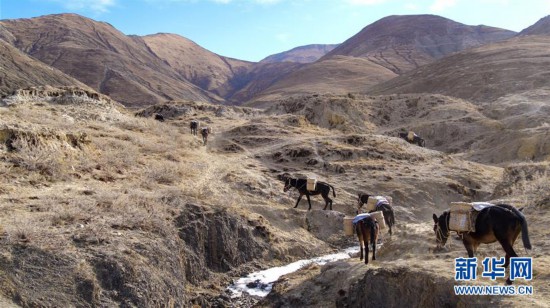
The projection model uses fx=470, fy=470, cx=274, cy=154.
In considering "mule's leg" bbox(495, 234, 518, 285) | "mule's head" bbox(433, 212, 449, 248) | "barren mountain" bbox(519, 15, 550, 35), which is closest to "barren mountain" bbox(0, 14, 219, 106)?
"barren mountain" bbox(519, 15, 550, 35)

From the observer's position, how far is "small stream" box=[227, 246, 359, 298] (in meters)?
13.4

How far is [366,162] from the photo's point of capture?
1112 inches

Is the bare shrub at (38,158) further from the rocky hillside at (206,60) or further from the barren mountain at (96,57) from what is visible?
the barren mountain at (96,57)

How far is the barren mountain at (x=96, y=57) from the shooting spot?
4213 inches

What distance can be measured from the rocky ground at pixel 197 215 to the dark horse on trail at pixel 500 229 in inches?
31.3

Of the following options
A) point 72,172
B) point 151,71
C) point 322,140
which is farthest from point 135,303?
point 151,71

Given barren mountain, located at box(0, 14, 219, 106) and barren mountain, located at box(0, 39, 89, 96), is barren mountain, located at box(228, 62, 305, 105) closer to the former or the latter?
barren mountain, located at box(0, 14, 219, 106)

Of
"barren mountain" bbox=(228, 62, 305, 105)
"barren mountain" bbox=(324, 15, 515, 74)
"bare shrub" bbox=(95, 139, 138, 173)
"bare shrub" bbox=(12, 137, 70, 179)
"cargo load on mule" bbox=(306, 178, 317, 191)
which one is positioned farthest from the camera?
"barren mountain" bbox=(228, 62, 305, 105)

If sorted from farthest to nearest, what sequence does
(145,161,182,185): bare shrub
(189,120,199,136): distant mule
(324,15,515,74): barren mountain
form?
(324,15,515,74): barren mountain < (189,120,199,136): distant mule < (145,161,182,185): bare shrub

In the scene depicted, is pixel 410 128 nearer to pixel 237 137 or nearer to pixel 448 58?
pixel 237 137

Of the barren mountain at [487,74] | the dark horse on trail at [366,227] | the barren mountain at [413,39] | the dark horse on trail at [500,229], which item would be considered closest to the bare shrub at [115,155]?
the dark horse on trail at [366,227]

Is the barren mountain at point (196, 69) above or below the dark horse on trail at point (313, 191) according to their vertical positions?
above

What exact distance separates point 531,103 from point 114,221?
44706mm

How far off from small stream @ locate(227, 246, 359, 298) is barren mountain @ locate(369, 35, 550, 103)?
159 feet
